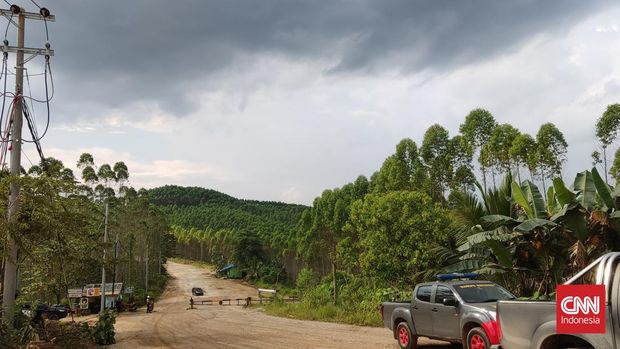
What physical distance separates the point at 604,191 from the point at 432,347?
7.98 meters

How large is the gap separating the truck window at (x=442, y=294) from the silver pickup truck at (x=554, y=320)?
12.9 feet

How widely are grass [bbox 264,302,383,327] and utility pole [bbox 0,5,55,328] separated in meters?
13.3

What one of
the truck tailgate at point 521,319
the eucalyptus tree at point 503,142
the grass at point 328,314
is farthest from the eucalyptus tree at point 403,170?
the truck tailgate at point 521,319

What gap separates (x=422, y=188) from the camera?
39156mm

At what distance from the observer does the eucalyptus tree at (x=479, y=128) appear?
36156 millimetres

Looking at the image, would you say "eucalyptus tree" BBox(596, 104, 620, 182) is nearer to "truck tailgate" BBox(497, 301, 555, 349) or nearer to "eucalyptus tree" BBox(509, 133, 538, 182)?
"eucalyptus tree" BBox(509, 133, 538, 182)

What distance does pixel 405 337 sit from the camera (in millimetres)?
13164

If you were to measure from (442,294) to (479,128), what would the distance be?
2669 cm

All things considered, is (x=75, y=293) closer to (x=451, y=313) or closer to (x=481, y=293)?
(x=451, y=313)

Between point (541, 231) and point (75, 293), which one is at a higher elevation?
point (541, 231)

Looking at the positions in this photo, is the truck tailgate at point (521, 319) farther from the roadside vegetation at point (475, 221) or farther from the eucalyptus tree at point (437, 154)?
the eucalyptus tree at point (437, 154)

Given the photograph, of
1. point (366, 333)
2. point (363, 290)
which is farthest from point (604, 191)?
point (363, 290)

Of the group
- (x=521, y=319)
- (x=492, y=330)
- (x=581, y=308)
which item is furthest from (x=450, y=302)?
(x=581, y=308)

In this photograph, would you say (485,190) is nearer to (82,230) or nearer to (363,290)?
(363,290)
